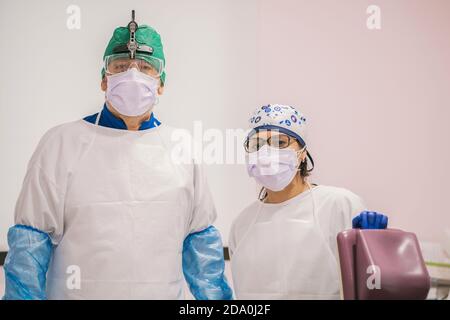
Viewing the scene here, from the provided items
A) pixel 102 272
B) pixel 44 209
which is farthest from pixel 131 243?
pixel 44 209

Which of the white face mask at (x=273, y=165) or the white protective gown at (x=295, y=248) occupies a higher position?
the white face mask at (x=273, y=165)

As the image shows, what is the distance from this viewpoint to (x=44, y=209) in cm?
153

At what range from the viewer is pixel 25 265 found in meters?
1.48

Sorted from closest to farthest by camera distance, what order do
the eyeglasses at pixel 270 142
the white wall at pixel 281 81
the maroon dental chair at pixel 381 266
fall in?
1. the maroon dental chair at pixel 381 266
2. the eyeglasses at pixel 270 142
3. the white wall at pixel 281 81

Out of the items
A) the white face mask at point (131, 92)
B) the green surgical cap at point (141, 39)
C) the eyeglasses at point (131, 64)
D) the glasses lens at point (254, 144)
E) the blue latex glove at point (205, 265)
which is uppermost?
the green surgical cap at point (141, 39)

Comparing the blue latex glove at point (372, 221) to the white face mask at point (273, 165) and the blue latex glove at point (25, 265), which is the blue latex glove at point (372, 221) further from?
the blue latex glove at point (25, 265)

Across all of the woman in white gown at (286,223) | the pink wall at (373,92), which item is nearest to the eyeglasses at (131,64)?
the woman in white gown at (286,223)

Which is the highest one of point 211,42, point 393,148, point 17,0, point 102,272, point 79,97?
point 17,0

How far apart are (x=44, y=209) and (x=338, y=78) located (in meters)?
1.42

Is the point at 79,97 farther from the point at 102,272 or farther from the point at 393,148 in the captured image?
the point at 393,148

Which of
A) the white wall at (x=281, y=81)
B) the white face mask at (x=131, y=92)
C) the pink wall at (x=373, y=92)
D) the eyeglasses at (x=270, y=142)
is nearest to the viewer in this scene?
the white face mask at (x=131, y=92)

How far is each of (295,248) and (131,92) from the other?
0.72 metres

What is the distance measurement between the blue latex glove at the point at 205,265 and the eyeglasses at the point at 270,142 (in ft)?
1.00

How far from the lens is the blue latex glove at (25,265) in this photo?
4.81 feet
